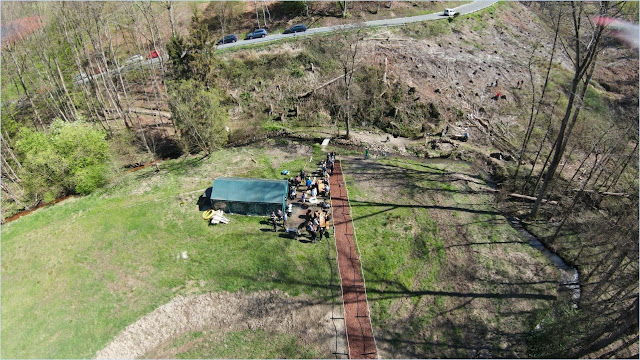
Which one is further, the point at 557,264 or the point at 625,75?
the point at 625,75

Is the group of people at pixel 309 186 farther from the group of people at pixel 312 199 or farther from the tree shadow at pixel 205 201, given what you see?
the tree shadow at pixel 205 201

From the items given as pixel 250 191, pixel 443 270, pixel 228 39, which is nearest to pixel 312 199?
pixel 250 191

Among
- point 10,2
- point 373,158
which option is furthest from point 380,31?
point 10,2

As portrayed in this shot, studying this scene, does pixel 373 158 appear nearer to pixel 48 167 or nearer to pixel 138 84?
pixel 48 167

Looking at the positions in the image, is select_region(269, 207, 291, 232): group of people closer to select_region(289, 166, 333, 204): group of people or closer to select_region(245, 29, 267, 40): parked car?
select_region(289, 166, 333, 204): group of people

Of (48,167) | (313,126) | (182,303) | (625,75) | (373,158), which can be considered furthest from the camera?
(625,75)
